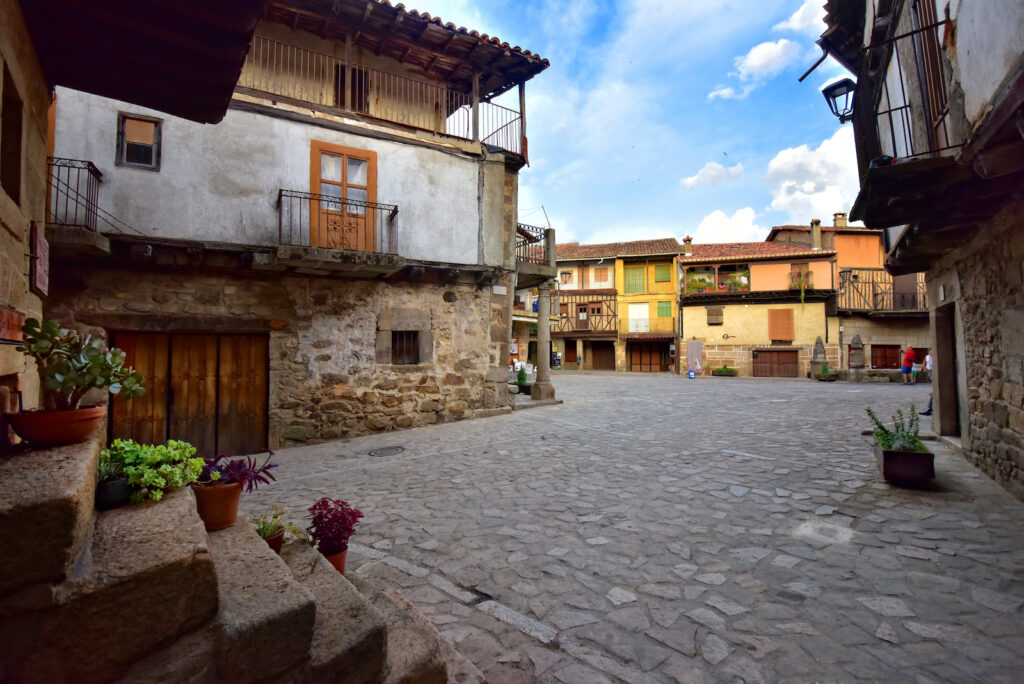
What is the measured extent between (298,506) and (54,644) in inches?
143

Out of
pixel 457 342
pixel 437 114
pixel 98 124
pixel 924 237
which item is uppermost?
pixel 437 114

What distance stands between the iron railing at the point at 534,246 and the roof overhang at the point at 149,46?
9932mm

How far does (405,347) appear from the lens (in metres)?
9.69

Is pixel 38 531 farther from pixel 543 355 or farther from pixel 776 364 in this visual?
pixel 776 364

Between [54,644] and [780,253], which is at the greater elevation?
[780,253]

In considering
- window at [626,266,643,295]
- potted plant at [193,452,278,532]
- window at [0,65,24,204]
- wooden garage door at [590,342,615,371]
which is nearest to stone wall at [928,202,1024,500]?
potted plant at [193,452,278,532]

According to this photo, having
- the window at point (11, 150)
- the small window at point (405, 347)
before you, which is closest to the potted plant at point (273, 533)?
the window at point (11, 150)

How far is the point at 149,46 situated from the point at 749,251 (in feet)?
100.0

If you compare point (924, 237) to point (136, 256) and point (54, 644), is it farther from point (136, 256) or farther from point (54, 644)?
point (136, 256)

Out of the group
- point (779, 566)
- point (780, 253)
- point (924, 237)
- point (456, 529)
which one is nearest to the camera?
point (779, 566)

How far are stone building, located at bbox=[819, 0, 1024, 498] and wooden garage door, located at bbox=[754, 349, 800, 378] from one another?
20144 mm

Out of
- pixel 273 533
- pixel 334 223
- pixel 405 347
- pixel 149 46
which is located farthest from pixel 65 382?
pixel 405 347

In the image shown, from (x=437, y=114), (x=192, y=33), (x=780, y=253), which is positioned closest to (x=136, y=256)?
(x=192, y=33)

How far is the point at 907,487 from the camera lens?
4918 millimetres
